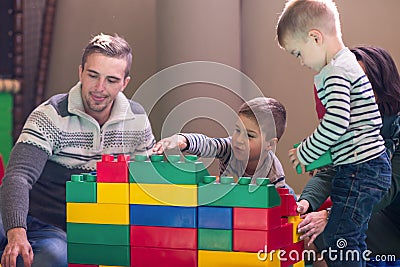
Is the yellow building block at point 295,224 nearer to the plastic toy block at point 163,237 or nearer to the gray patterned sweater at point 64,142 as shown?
the plastic toy block at point 163,237

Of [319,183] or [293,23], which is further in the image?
[319,183]

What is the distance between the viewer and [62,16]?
8.82ft

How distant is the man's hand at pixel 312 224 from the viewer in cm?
142

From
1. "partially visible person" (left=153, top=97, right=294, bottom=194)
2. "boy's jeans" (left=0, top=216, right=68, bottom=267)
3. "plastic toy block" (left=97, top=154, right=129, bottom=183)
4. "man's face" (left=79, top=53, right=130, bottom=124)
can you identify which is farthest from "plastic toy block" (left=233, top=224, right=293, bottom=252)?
"man's face" (left=79, top=53, right=130, bottom=124)

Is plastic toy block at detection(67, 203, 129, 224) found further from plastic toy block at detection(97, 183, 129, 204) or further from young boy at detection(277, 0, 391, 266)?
young boy at detection(277, 0, 391, 266)

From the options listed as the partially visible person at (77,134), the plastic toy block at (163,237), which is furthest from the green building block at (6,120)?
the plastic toy block at (163,237)

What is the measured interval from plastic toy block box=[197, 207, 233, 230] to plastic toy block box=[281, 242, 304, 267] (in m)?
0.13

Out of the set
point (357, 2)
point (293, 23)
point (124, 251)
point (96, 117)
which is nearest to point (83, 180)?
point (124, 251)

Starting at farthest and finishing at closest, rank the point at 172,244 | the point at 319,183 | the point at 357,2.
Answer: the point at 357,2 → the point at 319,183 → the point at 172,244

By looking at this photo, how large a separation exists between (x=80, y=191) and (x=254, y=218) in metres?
0.35

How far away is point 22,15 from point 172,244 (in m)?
1.52

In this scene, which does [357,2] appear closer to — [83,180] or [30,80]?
[30,80]

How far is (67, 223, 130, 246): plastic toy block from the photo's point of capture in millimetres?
1319

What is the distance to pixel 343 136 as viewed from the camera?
135 centimetres
